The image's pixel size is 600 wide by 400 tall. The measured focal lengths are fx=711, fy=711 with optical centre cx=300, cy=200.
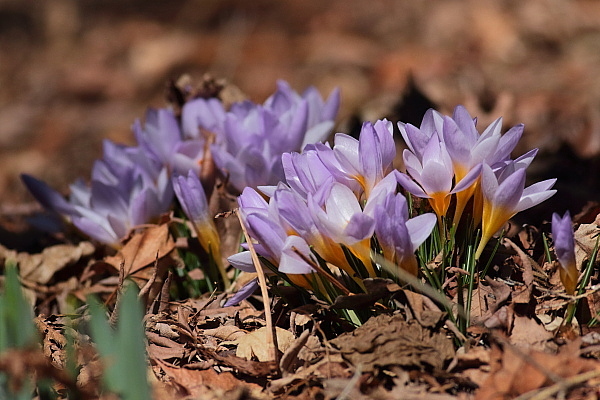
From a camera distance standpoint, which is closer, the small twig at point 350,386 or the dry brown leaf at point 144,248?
the small twig at point 350,386

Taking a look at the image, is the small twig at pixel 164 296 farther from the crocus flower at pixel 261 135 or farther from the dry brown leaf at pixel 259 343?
the crocus flower at pixel 261 135

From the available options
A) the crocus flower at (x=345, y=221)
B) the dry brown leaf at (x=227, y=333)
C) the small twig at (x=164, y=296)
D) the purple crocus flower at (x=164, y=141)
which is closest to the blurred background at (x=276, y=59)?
the purple crocus flower at (x=164, y=141)

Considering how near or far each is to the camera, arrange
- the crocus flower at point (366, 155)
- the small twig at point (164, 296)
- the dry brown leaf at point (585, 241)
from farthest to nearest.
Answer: the small twig at point (164, 296) → the dry brown leaf at point (585, 241) → the crocus flower at point (366, 155)

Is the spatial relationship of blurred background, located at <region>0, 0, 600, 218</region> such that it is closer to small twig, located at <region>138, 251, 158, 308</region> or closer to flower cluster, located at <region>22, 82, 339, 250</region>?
flower cluster, located at <region>22, 82, 339, 250</region>

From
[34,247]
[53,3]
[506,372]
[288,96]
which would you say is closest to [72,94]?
[53,3]

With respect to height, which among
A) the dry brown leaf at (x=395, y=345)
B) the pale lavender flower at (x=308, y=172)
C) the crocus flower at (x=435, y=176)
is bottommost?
the dry brown leaf at (x=395, y=345)

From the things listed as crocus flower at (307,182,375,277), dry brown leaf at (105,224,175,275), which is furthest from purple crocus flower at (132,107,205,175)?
crocus flower at (307,182,375,277)

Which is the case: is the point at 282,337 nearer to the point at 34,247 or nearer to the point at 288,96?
the point at 288,96

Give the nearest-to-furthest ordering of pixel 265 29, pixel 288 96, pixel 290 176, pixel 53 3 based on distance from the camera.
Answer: pixel 290 176
pixel 288 96
pixel 265 29
pixel 53 3
